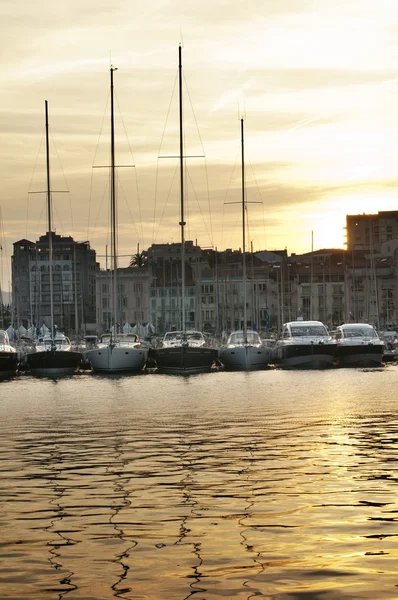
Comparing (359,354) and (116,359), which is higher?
(116,359)

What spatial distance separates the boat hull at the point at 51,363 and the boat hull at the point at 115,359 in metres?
1.49

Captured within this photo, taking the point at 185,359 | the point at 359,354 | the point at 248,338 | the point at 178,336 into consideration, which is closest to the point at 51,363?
the point at 185,359

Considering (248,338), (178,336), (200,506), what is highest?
(178,336)

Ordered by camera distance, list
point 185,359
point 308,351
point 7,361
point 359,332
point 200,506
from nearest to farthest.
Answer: point 200,506 < point 7,361 < point 185,359 < point 308,351 < point 359,332

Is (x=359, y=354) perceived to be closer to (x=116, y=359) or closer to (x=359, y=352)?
(x=359, y=352)

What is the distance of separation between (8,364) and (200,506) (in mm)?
57091

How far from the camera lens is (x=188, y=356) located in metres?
77.6

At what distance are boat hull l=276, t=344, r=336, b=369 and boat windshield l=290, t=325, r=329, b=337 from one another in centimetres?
244

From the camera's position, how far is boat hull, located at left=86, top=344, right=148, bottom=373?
78938 millimetres

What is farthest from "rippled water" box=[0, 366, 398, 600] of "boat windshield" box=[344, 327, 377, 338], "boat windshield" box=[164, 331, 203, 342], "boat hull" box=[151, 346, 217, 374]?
"boat windshield" box=[164, 331, 203, 342]

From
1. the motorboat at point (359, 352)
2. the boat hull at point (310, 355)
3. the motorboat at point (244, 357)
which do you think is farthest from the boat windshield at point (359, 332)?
the motorboat at point (244, 357)

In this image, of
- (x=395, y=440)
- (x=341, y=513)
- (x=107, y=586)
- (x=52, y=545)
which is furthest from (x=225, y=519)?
(x=395, y=440)

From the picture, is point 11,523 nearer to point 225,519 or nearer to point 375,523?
point 225,519

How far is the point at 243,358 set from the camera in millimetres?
82375
